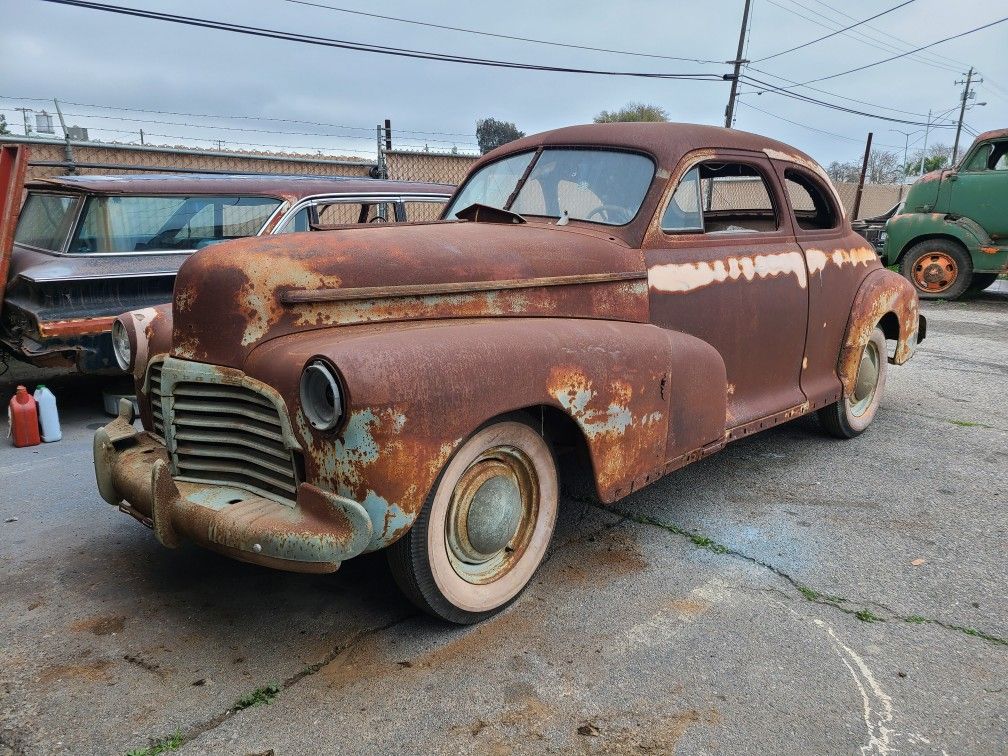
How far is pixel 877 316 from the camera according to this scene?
479 centimetres

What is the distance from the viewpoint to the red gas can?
471 centimetres

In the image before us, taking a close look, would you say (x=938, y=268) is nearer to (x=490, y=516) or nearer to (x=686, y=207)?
(x=686, y=207)

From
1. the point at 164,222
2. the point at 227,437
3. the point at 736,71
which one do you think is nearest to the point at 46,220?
the point at 164,222

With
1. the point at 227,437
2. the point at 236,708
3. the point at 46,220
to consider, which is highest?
the point at 46,220

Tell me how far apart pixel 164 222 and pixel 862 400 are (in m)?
4.99

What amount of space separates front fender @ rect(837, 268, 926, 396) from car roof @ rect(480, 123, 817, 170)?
44.0 inches

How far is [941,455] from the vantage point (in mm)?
4621

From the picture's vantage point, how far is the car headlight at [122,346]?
10.9 ft

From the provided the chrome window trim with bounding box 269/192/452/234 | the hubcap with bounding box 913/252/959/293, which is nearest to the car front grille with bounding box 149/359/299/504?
the chrome window trim with bounding box 269/192/452/234

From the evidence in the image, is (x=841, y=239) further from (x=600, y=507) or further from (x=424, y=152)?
(x=424, y=152)

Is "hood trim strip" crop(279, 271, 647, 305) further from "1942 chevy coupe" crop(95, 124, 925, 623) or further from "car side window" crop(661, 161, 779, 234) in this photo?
"car side window" crop(661, 161, 779, 234)

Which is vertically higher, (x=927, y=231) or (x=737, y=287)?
(x=927, y=231)

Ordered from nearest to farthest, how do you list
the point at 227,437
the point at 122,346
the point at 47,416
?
the point at 227,437
the point at 122,346
the point at 47,416

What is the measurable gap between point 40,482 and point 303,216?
2.77 m
